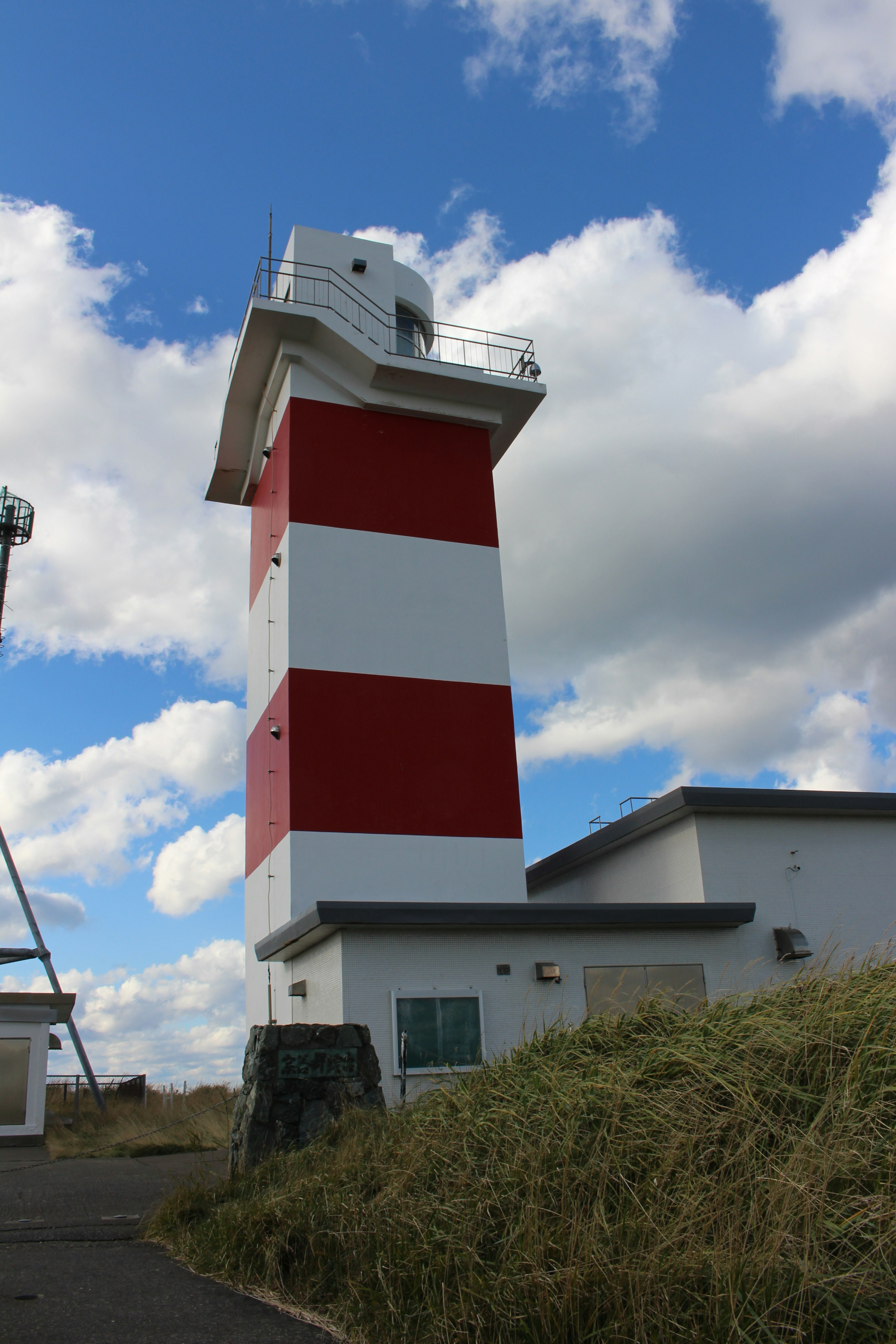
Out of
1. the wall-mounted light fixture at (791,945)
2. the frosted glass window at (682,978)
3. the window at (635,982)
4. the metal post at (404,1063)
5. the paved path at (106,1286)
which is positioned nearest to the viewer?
the paved path at (106,1286)

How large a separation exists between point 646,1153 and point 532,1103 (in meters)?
0.90

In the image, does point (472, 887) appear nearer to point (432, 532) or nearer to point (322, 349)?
point (432, 532)

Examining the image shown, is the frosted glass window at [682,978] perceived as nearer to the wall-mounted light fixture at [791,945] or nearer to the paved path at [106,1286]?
the wall-mounted light fixture at [791,945]

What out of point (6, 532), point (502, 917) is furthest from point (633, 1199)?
point (6, 532)

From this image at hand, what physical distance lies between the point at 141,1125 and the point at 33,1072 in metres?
2.27

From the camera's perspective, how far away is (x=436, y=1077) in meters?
7.82

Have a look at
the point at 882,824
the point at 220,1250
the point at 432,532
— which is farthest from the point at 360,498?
the point at 220,1250

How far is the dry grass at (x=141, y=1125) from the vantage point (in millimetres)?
14797

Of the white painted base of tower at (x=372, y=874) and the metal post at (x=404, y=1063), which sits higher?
the white painted base of tower at (x=372, y=874)

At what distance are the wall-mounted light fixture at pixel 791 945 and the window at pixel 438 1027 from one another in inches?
185

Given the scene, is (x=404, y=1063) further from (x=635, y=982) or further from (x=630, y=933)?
(x=630, y=933)

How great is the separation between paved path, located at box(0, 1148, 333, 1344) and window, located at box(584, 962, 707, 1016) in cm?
488

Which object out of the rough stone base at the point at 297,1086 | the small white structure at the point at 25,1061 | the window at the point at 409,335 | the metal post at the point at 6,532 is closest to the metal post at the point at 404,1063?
the rough stone base at the point at 297,1086

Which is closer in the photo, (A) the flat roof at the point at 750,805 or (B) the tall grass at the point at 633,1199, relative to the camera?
(B) the tall grass at the point at 633,1199
